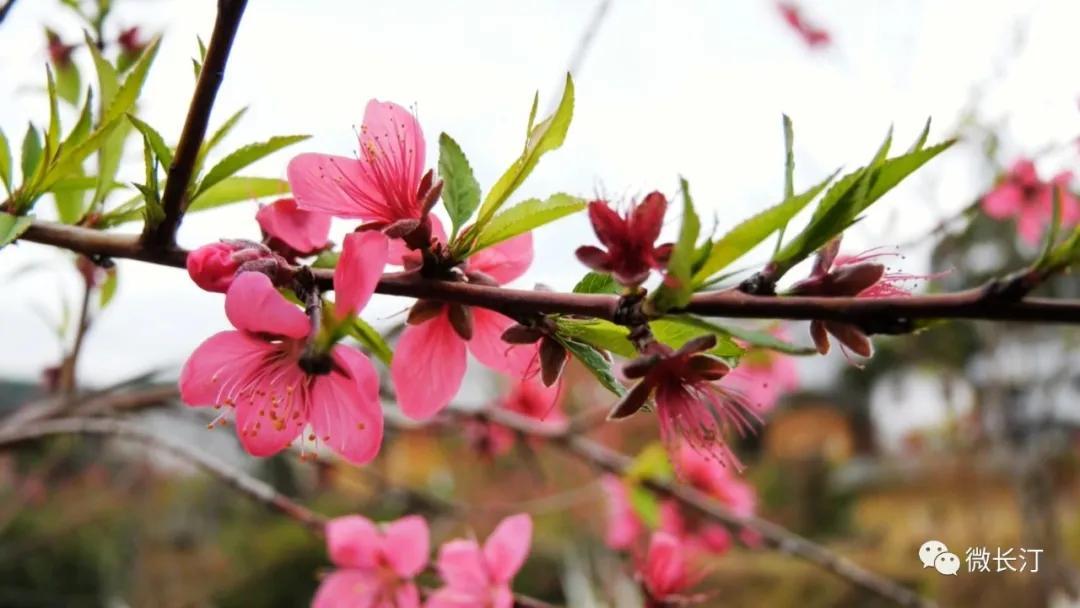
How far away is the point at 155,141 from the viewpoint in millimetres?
377

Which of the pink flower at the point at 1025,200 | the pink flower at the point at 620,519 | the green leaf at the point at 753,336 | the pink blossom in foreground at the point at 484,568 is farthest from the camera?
the pink flower at the point at 1025,200

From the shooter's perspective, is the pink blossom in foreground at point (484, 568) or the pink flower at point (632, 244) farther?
the pink blossom in foreground at point (484, 568)

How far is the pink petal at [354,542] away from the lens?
70 centimetres

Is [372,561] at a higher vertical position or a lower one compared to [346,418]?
lower

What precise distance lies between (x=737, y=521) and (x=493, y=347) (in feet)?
1.80

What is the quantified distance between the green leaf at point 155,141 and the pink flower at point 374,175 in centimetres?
6

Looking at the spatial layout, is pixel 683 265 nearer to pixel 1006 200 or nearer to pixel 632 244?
pixel 632 244

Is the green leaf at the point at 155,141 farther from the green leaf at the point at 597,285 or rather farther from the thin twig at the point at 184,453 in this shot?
the thin twig at the point at 184,453

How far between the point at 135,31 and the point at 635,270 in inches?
28.3

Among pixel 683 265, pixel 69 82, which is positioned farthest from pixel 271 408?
pixel 69 82

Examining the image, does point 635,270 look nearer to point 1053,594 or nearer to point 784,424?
point 1053,594

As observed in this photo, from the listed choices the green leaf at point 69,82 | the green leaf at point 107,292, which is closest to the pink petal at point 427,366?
the green leaf at point 107,292

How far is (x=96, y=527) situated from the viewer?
3.54 meters

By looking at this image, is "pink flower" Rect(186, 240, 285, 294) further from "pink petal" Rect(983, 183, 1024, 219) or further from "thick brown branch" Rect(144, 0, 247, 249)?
"pink petal" Rect(983, 183, 1024, 219)
